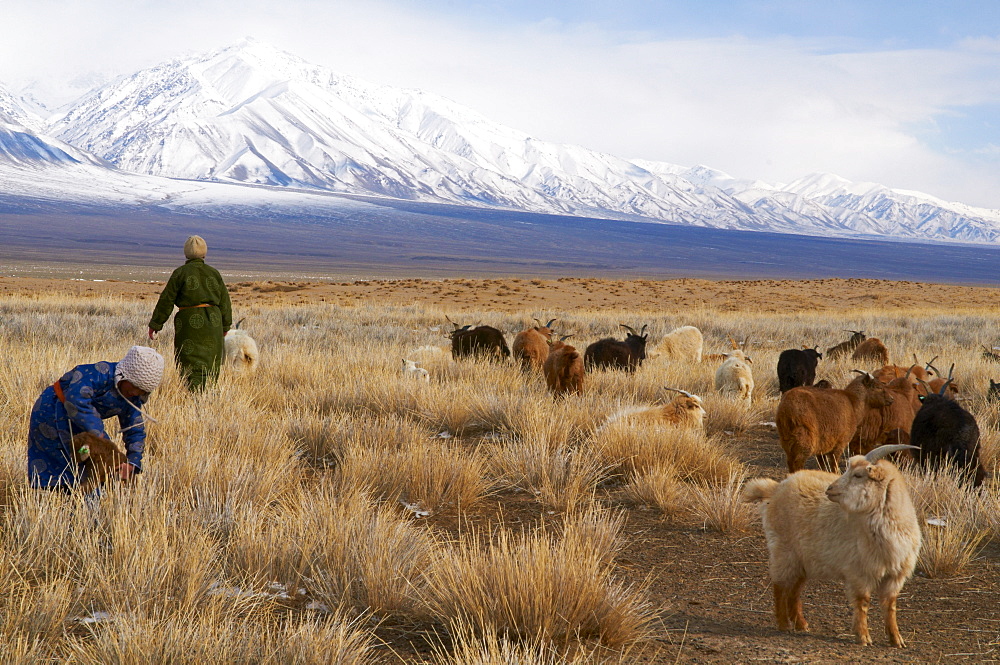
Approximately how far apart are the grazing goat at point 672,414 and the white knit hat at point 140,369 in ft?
12.7

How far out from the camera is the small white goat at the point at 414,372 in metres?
9.69

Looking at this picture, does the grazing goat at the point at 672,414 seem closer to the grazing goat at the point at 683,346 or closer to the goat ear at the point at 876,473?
the goat ear at the point at 876,473

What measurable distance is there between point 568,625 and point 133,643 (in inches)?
66.3

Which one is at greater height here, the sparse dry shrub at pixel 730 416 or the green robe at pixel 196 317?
the green robe at pixel 196 317

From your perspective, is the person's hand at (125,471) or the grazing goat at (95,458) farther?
the person's hand at (125,471)

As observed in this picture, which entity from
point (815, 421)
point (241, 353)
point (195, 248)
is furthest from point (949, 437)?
point (241, 353)

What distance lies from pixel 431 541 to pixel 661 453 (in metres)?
2.43

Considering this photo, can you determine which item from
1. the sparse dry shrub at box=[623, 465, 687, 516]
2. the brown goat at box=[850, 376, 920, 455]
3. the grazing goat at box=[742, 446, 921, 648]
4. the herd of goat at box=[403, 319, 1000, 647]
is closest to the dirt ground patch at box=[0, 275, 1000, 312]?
the herd of goat at box=[403, 319, 1000, 647]

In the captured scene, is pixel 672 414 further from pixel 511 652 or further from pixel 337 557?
pixel 511 652

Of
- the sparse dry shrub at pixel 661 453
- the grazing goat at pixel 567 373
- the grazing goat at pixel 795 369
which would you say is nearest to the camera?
the sparse dry shrub at pixel 661 453

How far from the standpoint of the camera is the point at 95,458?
13.7ft

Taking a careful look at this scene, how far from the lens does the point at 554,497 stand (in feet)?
17.8

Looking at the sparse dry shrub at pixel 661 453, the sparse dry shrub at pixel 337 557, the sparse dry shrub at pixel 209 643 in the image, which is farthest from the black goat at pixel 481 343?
the sparse dry shrub at pixel 209 643

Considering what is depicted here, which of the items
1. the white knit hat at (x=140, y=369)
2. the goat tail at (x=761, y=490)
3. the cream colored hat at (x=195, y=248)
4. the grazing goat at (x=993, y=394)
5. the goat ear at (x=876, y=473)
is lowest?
the grazing goat at (x=993, y=394)
